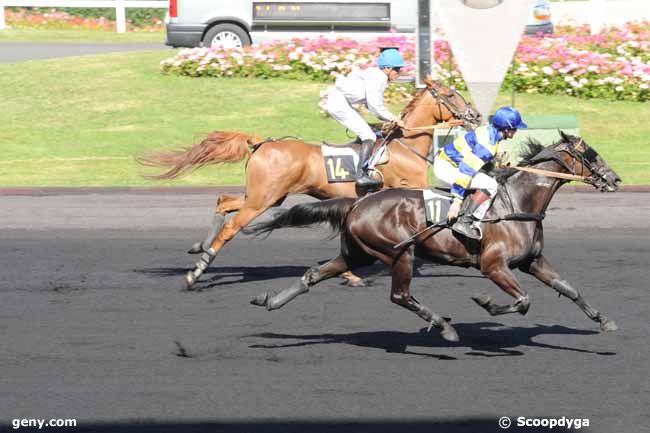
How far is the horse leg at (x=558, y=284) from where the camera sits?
902cm

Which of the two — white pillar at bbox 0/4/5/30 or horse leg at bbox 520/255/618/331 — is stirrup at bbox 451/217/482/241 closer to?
horse leg at bbox 520/255/618/331

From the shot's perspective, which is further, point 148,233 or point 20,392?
point 148,233

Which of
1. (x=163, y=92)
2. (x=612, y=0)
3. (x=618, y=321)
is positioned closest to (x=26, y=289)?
(x=618, y=321)

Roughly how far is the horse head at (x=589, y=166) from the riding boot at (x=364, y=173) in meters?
2.70

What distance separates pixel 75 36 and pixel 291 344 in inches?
982

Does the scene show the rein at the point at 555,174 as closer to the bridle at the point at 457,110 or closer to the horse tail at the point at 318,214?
the horse tail at the point at 318,214

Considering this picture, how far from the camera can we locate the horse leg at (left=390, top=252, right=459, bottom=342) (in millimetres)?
9031

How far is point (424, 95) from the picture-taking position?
11844mm

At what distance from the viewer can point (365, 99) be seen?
1204 cm

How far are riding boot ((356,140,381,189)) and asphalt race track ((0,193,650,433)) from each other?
101 centimetres

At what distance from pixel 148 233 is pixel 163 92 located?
9.26 meters

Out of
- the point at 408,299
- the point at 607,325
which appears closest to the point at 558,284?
the point at 607,325

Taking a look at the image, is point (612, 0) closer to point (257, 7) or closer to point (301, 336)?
point (257, 7)

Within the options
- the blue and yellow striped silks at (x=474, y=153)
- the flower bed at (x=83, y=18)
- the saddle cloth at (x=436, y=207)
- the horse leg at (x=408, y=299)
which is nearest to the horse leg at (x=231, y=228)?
the horse leg at (x=408, y=299)
